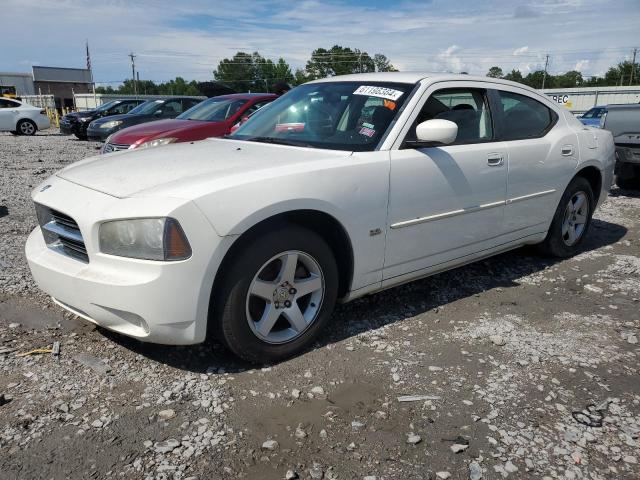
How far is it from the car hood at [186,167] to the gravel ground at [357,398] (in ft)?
3.25

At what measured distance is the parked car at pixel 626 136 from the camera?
7820 mm

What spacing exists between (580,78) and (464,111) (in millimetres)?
92489

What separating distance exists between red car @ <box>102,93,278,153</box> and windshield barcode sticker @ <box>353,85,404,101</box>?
4201 millimetres

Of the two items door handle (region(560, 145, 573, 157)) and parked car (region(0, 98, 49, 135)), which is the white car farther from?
parked car (region(0, 98, 49, 135))

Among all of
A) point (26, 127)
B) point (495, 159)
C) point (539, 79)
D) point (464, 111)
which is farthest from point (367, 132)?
point (539, 79)

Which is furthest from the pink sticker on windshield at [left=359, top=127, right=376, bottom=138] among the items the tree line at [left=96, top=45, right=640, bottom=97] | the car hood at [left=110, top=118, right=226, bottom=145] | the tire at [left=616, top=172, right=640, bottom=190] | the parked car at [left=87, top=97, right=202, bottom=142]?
the tree line at [left=96, top=45, right=640, bottom=97]

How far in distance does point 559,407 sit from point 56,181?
306 cm

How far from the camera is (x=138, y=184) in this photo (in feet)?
9.27

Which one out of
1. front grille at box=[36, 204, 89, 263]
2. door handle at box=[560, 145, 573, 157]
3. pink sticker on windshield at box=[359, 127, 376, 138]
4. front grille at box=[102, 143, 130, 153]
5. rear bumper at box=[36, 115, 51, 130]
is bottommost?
rear bumper at box=[36, 115, 51, 130]

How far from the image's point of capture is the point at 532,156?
14.2ft

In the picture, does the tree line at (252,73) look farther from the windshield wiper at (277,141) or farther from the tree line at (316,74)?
the windshield wiper at (277,141)

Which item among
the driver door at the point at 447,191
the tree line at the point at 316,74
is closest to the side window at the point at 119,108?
the driver door at the point at 447,191

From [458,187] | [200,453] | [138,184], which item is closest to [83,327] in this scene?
[138,184]

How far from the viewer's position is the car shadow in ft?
10.2
